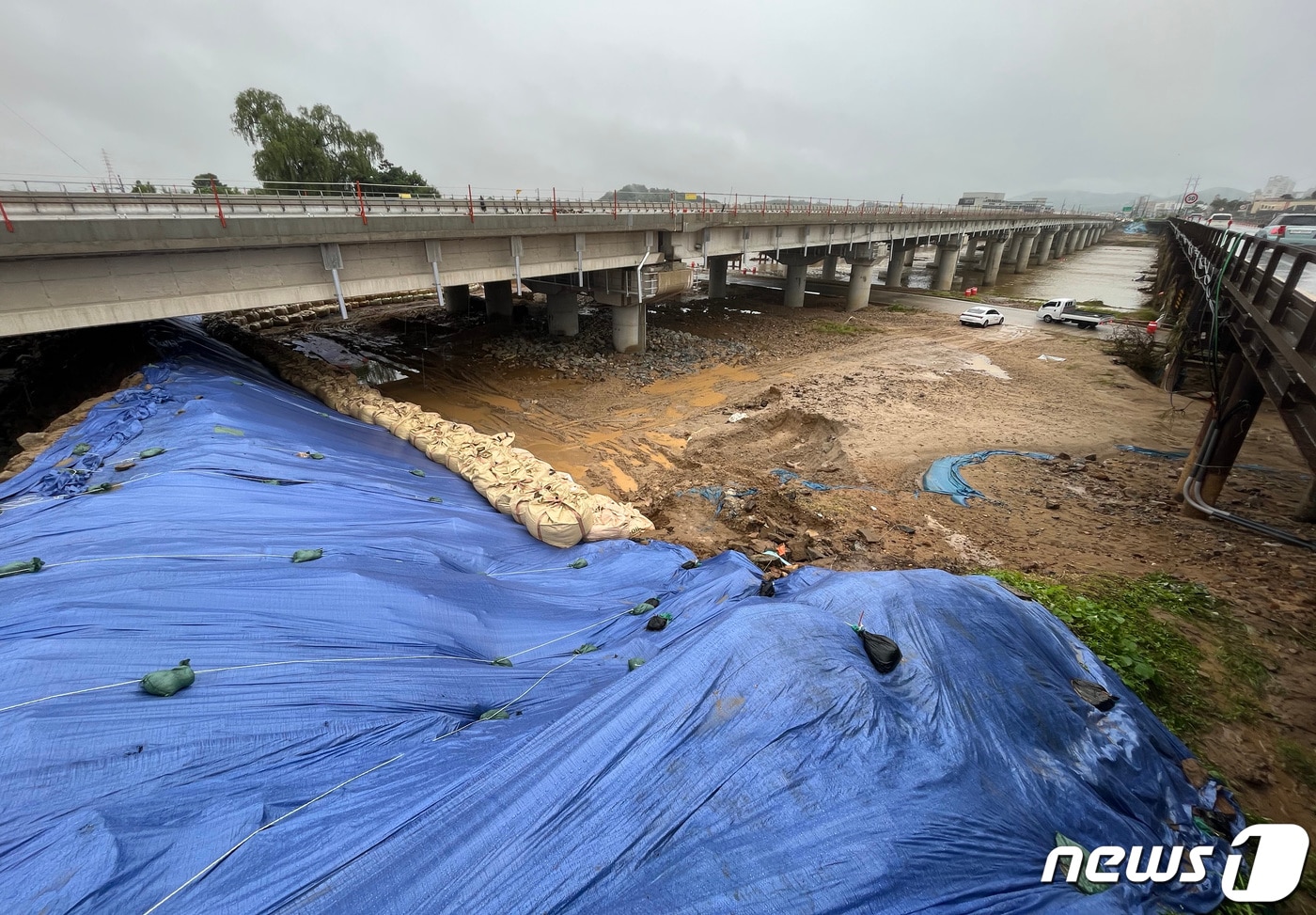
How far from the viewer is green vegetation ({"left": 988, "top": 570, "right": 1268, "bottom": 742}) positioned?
4812 mm

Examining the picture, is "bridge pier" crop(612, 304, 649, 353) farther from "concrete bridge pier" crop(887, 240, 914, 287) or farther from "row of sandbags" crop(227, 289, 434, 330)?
"concrete bridge pier" crop(887, 240, 914, 287)

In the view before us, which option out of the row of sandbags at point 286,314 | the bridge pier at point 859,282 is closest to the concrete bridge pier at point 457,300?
the row of sandbags at point 286,314

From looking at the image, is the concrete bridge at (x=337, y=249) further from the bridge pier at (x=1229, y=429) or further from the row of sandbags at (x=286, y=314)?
the bridge pier at (x=1229, y=429)

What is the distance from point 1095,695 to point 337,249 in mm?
15034

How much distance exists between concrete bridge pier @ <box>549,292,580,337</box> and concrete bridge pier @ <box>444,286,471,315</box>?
6965 millimetres

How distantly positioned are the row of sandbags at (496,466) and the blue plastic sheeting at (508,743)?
5.80 feet

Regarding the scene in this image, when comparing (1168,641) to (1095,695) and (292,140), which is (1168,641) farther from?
(292,140)

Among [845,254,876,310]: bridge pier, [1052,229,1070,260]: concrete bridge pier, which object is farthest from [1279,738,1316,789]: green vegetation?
[1052,229,1070,260]: concrete bridge pier

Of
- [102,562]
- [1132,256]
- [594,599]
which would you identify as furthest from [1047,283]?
[102,562]

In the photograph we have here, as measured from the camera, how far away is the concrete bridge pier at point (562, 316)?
70.0 ft

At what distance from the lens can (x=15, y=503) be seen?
5254mm

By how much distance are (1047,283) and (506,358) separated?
53.3 meters

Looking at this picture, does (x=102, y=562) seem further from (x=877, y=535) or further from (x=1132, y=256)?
(x=1132, y=256)

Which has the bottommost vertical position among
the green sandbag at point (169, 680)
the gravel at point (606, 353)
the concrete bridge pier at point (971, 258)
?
the gravel at point (606, 353)
